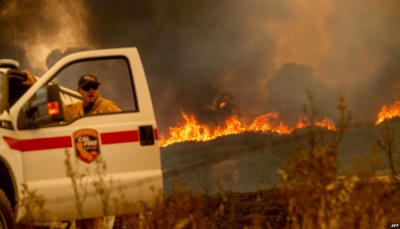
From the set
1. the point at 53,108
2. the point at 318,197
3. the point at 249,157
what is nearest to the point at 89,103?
the point at 53,108

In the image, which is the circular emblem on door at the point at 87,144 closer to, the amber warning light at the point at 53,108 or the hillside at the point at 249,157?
the amber warning light at the point at 53,108

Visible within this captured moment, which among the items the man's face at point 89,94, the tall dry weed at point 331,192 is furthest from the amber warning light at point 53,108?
the tall dry weed at point 331,192

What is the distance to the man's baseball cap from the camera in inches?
284

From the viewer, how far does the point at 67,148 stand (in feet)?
22.2

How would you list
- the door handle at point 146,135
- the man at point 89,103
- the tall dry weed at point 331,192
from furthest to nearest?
the man at point 89,103
the door handle at point 146,135
the tall dry weed at point 331,192

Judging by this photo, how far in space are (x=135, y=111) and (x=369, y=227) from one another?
2322mm

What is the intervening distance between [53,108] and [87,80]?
875mm

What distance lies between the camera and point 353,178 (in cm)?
609

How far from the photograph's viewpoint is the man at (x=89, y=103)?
23.4 feet

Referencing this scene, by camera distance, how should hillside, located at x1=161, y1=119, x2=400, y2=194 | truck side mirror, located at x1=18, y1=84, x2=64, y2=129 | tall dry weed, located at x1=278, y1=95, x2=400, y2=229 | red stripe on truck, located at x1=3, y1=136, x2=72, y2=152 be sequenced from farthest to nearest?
hillside, located at x1=161, y1=119, x2=400, y2=194 < red stripe on truck, located at x1=3, y1=136, x2=72, y2=152 < truck side mirror, located at x1=18, y1=84, x2=64, y2=129 < tall dry weed, located at x1=278, y1=95, x2=400, y2=229

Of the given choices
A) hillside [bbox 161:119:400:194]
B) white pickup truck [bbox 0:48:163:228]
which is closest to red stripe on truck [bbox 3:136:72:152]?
white pickup truck [bbox 0:48:163:228]

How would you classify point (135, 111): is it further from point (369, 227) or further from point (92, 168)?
point (369, 227)

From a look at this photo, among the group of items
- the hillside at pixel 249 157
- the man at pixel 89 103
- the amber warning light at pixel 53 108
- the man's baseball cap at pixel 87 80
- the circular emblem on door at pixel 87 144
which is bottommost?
the circular emblem on door at pixel 87 144

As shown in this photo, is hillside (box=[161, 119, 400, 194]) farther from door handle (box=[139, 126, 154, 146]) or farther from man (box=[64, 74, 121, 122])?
door handle (box=[139, 126, 154, 146])
